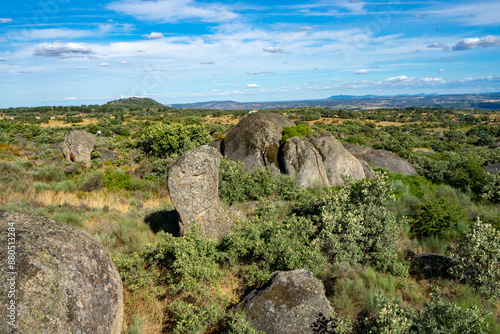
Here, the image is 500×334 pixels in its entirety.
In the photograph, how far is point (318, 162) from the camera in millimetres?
15172

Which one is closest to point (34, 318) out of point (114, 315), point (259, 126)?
point (114, 315)

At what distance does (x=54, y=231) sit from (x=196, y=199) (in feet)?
12.4

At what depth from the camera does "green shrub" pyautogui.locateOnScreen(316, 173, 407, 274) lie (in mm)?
6141

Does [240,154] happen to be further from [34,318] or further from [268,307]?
[34,318]

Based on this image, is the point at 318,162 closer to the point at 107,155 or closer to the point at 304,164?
the point at 304,164

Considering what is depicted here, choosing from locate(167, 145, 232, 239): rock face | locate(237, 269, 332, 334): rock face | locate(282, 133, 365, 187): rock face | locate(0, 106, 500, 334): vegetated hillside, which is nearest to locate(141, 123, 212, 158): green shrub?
locate(282, 133, 365, 187): rock face

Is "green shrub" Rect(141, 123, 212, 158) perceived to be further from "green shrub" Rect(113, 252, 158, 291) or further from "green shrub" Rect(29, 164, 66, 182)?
"green shrub" Rect(113, 252, 158, 291)

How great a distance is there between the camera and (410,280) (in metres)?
5.64

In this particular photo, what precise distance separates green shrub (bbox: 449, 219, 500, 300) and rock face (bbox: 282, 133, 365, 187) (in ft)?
29.0

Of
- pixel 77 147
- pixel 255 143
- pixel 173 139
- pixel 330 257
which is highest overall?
pixel 173 139

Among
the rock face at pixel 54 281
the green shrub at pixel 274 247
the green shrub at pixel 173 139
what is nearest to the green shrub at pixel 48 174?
the green shrub at pixel 173 139

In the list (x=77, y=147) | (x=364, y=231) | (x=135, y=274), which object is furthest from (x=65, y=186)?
(x=364, y=231)

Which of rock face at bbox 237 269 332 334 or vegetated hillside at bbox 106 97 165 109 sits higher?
vegetated hillside at bbox 106 97 165 109

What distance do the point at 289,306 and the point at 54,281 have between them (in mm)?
3309
